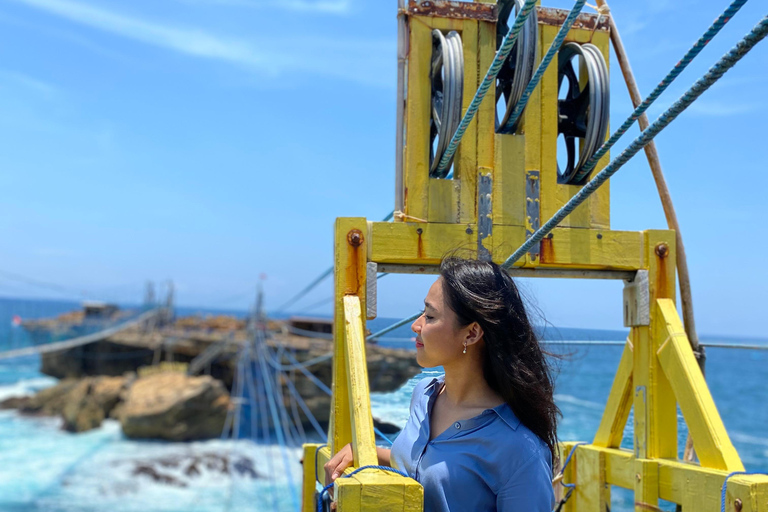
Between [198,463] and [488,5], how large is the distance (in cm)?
1867

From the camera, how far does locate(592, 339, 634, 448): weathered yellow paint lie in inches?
124

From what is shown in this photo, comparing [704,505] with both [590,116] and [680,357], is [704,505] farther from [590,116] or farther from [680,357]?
[590,116]

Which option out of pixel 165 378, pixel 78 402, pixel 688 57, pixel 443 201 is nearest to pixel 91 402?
pixel 78 402

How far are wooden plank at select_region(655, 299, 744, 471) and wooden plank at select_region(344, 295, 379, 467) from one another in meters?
1.14

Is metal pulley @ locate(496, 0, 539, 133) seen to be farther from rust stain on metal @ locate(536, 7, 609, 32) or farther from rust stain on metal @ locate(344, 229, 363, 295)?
rust stain on metal @ locate(344, 229, 363, 295)

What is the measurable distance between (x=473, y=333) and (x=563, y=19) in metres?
1.86

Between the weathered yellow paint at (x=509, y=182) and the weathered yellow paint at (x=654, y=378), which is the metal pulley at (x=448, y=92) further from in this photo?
the weathered yellow paint at (x=654, y=378)

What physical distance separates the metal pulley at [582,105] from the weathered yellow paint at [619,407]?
0.83 meters

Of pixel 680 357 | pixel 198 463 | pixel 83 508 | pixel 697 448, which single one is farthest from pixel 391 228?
pixel 198 463

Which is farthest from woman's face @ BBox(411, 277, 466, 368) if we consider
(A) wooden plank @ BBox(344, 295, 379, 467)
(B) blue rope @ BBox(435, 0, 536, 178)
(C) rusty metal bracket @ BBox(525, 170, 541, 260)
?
(C) rusty metal bracket @ BBox(525, 170, 541, 260)

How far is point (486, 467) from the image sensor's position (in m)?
1.63

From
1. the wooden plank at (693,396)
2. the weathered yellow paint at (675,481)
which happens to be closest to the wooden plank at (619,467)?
the weathered yellow paint at (675,481)

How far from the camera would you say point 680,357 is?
271 centimetres

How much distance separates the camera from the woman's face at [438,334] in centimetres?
180
